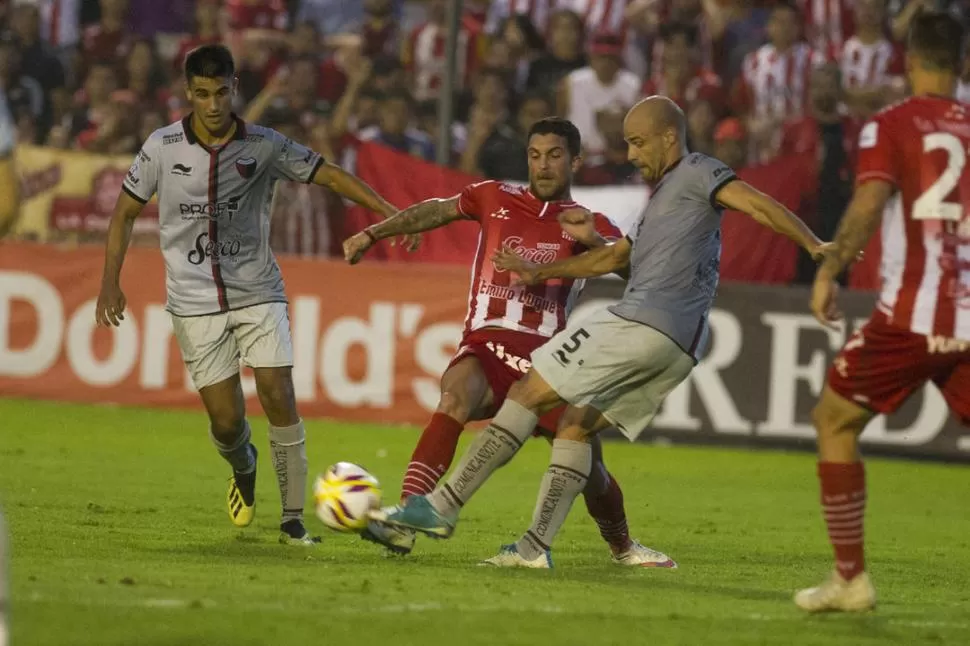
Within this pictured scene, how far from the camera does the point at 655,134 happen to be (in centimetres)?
780

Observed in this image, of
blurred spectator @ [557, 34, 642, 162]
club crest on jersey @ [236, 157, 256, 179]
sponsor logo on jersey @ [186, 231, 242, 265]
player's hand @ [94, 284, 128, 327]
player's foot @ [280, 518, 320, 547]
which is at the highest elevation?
blurred spectator @ [557, 34, 642, 162]

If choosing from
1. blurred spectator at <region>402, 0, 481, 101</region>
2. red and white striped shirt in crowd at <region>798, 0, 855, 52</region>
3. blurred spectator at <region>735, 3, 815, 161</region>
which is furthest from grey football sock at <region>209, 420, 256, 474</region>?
red and white striped shirt in crowd at <region>798, 0, 855, 52</region>

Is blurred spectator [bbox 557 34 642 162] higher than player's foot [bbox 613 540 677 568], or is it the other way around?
blurred spectator [bbox 557 34 642 162]

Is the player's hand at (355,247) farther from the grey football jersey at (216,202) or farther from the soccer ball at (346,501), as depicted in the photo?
the soccer ball at (346,501)

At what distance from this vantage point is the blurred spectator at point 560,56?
18.2m

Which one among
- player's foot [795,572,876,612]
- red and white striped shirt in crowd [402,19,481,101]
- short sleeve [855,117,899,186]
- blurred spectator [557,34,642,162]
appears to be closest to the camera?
short sleeve [855,117,899,186]

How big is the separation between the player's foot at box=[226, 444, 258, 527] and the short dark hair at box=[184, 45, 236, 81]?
2040 millimetres

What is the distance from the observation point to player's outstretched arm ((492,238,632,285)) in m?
7.88

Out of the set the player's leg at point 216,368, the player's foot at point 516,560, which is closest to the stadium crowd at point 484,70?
the player's leg at point 216,368

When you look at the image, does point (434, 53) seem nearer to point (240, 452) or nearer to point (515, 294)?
point (240, 452)

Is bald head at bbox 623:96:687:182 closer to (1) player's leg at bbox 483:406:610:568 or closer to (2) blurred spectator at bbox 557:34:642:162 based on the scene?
(1) player's leg at bbox 483:406:610:568

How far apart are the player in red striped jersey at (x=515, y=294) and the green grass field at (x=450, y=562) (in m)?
0.49

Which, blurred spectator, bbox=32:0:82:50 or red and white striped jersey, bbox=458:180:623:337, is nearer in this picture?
red and white striped jersey, bbox=458:180:623:337

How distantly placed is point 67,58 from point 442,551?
516 inches
